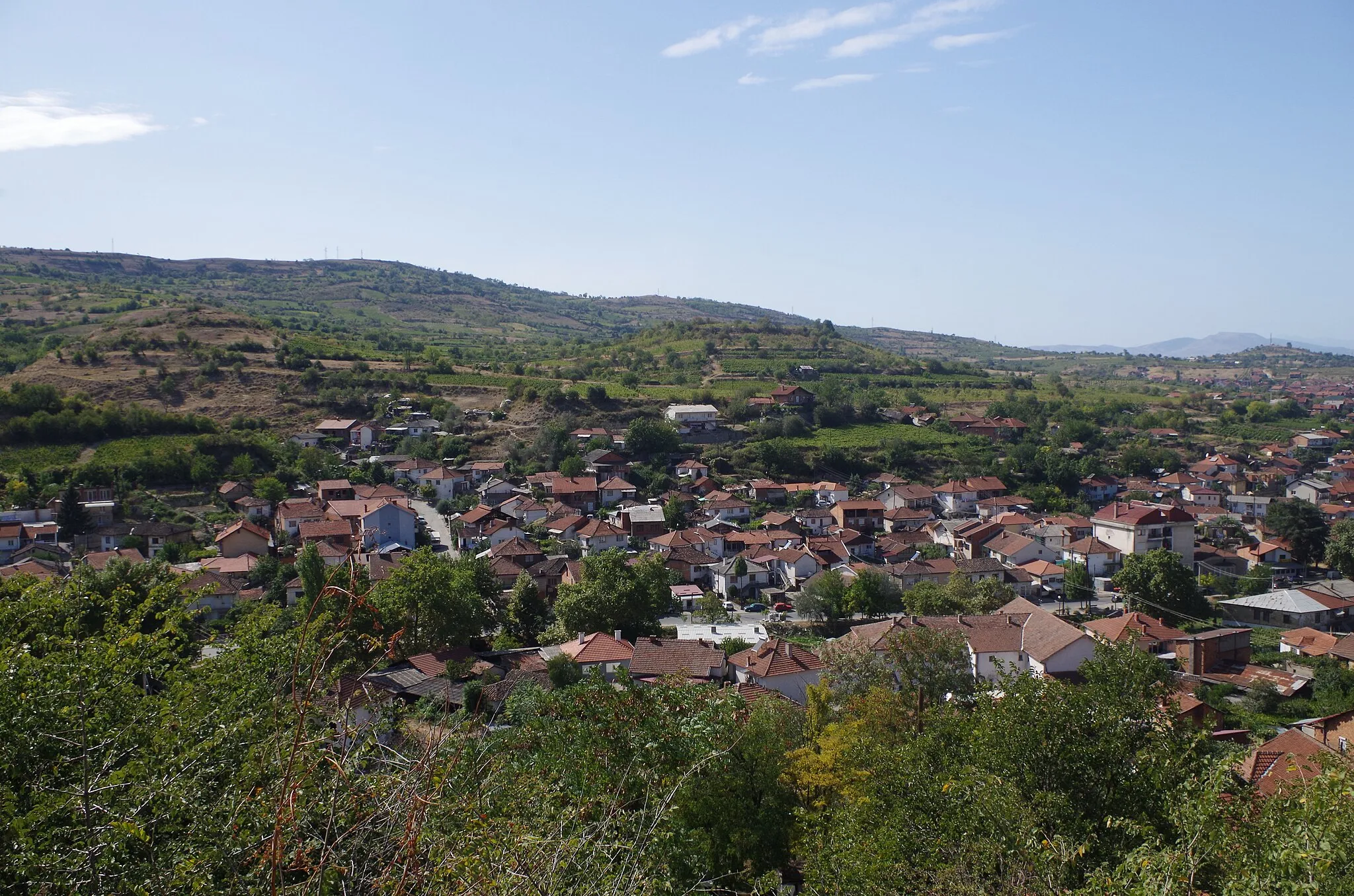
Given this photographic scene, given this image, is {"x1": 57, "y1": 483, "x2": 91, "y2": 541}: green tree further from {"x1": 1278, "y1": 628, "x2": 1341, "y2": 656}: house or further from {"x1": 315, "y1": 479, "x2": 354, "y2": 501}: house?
{"x1": 1278, "y1": 628, "x2": 1341, "y2": 656}: house

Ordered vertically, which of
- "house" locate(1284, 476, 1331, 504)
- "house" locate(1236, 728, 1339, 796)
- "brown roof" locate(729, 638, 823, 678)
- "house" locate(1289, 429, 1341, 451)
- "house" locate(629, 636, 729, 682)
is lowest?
"house" locate(629, 636, 729, 682)

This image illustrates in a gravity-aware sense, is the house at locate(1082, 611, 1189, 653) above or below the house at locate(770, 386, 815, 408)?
below

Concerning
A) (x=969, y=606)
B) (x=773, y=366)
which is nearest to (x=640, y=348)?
(x=773, y=366)

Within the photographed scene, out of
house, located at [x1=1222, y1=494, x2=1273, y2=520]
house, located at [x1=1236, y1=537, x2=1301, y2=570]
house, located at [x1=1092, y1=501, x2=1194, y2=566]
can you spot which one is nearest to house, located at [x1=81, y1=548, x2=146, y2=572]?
house, located at [x1=1092, y1=501, x2=1194, y2=566]

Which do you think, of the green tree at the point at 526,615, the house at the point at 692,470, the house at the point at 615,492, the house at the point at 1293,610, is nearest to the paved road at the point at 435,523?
the house at the point at 615,492

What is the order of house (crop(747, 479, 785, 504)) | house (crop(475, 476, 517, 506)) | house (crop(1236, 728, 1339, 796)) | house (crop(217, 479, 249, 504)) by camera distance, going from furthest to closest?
1. house (crop(747, 479, 785, 504))
2. house (crop(475, 476, 517, 506))
3. house (crop(217, 479, 249, 504))
4. house (crop(1236, 728, 1339, 796))

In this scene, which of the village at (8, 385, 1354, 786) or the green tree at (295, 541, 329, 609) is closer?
the village at (8, 385, 1354, 786)
